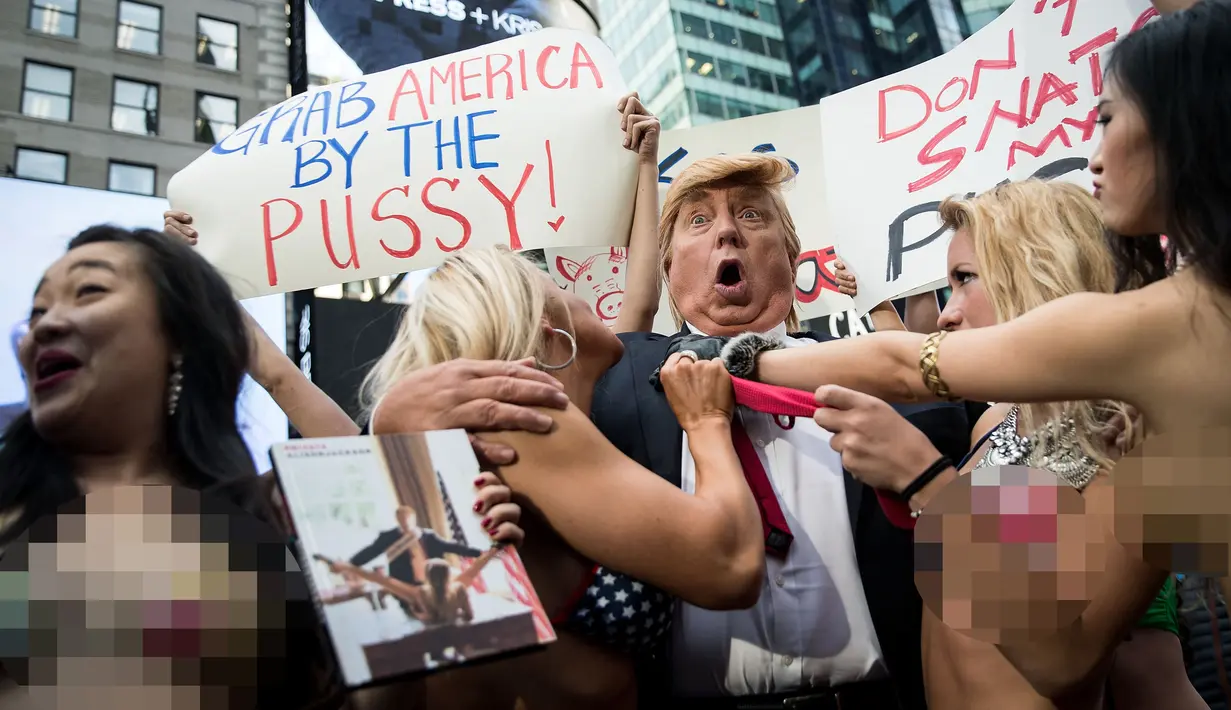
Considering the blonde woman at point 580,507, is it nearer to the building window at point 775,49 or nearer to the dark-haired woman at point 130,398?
the dark-haired woman at point 130,398

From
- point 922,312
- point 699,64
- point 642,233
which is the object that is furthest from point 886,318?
point 699,64

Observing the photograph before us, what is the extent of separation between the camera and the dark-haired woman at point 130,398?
4.00ft

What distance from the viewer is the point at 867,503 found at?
7.08ft

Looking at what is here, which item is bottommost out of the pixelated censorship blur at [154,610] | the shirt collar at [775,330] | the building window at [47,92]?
the pixelated censorship blur at [154,610]

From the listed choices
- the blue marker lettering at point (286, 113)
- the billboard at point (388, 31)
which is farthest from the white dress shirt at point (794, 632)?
the billboard at point (388, 31)

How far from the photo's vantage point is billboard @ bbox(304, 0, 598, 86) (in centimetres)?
527

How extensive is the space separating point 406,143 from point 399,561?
7.87 ft

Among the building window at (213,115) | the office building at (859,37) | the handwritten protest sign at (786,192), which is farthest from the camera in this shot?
the office building at (859,37)

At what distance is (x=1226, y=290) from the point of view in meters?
1.24

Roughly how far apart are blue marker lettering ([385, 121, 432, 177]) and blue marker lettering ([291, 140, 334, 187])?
26 centimetres

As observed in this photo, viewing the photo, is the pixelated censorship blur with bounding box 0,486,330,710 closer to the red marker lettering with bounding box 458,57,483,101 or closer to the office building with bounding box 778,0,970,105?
the red marker lettering with bounding box 458,57,483,101

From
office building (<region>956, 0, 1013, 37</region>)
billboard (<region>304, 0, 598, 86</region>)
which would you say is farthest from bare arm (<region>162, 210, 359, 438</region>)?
office building (<region>956, 0, 1013, 37</region>)

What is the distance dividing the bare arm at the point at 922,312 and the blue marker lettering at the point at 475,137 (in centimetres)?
187

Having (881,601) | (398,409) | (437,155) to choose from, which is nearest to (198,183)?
(437,155)
